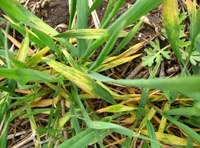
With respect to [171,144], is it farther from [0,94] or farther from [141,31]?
[0,94]

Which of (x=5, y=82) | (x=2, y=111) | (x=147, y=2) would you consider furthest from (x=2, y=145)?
(x=147, y=2)

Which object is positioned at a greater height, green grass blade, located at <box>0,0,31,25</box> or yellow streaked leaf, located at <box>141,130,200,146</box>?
green grass blade, located at <box>0,0,31,25</box>

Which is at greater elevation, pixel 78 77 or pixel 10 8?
pixel 10 8

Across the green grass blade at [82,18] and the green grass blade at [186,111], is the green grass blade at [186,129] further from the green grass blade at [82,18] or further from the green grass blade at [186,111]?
the green grass blade at [82,18]

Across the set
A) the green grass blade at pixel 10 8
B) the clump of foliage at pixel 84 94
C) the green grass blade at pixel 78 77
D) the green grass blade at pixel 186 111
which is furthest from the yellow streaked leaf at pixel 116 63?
the green grass blade at pixel 10 8

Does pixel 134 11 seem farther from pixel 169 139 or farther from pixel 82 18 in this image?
pixel 169 139

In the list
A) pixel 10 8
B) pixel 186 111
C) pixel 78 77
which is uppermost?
pixel 10 8

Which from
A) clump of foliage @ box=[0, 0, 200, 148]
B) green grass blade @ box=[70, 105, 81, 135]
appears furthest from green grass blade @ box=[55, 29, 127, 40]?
green grass blade @ box=[70, 105, 81, 135]

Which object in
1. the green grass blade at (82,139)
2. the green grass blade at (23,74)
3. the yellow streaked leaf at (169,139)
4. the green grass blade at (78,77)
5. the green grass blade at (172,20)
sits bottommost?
the yellow streaked leaf at (169,139)

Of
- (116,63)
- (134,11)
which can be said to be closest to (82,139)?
(116,63)

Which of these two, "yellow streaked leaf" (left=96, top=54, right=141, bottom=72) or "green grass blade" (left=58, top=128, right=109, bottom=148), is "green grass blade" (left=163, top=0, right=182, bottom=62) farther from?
"green grass blade" (left=58, top=128, right=109, bottom=148)

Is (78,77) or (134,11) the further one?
(78,77)
